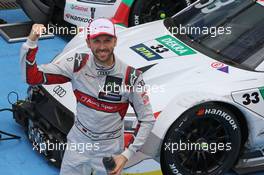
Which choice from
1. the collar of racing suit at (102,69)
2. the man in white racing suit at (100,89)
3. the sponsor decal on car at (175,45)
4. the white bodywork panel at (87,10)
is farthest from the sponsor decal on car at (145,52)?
the white bodywork panel at (87,10)

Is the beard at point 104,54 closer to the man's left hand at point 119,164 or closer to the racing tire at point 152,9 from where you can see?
the man's left hand at point 119,164

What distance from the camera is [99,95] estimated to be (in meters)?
3.35

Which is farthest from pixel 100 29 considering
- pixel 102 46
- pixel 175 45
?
pixel 175 45

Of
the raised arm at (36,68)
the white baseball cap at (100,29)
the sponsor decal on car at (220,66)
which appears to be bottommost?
the sponsor decal on car at (220,66)

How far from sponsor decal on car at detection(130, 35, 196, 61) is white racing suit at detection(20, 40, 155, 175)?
1525mm

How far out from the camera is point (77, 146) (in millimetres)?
3555

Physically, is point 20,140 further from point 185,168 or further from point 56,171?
point 185,168

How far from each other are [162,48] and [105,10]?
7.88 feet

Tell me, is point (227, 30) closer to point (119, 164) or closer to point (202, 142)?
point (202, 142)

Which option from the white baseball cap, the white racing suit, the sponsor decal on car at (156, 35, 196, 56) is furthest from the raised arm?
the sponsor decal on car at (156, 35, 196, 56)

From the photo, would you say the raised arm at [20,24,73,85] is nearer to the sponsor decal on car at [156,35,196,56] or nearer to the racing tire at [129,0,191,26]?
the sponsor decal on car at [156,35,196,56]

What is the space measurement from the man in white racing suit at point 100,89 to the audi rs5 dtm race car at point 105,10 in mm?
3947

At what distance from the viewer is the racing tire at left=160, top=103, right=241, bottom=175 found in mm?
4270

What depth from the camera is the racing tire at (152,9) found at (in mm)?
7332
